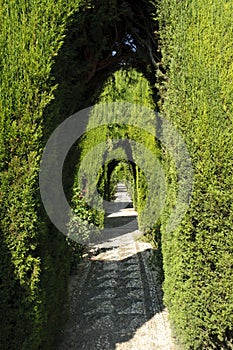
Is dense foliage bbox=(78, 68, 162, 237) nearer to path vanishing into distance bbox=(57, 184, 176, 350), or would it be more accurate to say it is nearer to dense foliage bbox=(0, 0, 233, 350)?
path vanishing into distance bbox=(57, 184, 176, 350)

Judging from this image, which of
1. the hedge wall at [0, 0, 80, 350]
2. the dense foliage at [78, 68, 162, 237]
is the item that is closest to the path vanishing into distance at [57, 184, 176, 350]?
the hedge wall at [0, 0, 80, 350]

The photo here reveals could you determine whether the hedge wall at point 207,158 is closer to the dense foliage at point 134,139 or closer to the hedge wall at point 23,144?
the hedge wall at point 23,144

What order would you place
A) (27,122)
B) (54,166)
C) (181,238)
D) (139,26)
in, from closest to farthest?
1. (27,122)
2. (181,238)
3. (54,166)
4. (139,26)

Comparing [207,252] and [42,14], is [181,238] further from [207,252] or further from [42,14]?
[42,14]

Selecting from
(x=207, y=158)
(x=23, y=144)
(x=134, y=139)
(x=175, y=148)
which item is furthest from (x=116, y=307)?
(x=134, y=139)

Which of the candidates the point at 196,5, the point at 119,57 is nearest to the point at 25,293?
the point at 196,5

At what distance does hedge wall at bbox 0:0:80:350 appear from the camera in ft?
7.24

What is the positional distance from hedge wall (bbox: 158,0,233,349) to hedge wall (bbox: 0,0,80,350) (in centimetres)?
107

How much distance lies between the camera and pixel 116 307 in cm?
421

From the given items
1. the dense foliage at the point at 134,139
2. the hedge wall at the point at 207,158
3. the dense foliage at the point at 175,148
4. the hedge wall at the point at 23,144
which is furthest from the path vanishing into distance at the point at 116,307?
the dense foliage at the point at 134,139

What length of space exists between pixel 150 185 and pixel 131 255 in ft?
5.76

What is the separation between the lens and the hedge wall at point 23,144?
221cm

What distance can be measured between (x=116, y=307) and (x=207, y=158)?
112 inches

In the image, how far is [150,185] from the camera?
7.28 meters
